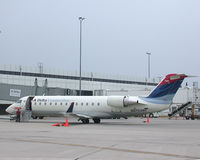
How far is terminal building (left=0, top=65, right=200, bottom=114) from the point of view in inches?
2167

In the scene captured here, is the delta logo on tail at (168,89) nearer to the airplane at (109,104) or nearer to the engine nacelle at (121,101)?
the airplane at (109,104)

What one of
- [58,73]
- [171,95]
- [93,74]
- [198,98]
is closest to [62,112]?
[171,95]

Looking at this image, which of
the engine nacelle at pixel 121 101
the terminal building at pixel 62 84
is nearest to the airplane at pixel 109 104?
the engine nacelle at pixel 121 101

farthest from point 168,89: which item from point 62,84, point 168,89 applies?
point 62,84

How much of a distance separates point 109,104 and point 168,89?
5.94m

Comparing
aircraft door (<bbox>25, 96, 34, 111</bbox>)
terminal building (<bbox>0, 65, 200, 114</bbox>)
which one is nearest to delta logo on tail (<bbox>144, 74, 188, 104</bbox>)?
aircraft door (<bbox>25, 96, 34, 111</bbox>)

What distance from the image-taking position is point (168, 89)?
30.3 metres

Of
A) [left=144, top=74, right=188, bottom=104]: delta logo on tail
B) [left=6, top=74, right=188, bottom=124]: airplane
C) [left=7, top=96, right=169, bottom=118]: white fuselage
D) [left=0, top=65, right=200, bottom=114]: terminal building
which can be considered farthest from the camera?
[left=0, top=65, right=200, bottom=114]: terminal building

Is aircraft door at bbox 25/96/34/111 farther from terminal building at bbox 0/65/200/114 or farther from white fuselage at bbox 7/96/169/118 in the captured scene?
terminal building at bbox 0/65/200/114

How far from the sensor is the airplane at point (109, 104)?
99.4 feet

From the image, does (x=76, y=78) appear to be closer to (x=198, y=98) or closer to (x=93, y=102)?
(x=198, y=98)

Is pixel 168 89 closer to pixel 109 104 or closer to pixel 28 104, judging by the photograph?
pixel 109 104

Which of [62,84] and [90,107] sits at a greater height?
[62,84]

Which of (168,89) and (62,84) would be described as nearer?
(168,89)
